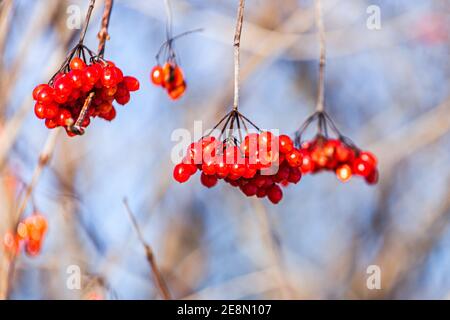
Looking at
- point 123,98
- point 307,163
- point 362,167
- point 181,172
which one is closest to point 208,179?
point 181,172

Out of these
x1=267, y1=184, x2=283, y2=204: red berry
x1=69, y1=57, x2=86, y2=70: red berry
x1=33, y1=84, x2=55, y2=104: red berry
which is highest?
x1=69, y1=57, x2=86, y2=70: red berry

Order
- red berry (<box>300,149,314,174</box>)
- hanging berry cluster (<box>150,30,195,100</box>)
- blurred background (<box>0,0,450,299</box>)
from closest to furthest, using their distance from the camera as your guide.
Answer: red berry (<box>300,149,314,174</box>)
hanging berry cluster (<box>150,30,195,100</box>)
blurred background (<box>0,0,450,299</box>)

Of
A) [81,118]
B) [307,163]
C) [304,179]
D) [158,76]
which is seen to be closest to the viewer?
[81,118]

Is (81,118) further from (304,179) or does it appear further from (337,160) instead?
(304,179)

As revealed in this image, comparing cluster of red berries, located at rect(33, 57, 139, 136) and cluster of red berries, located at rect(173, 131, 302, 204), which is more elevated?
cluster of red berries, located at rect(33, 57, 139, 136)

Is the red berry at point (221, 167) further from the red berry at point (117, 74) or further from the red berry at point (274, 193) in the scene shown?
the red berry at point (117, 74)

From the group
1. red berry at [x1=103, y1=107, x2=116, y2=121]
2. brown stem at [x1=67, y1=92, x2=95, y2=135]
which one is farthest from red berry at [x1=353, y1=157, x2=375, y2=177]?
brown stem at [x1=67, y1=92, x2=95, y2=135]

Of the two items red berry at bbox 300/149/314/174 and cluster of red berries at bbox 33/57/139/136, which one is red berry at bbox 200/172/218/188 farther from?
red berry at bbox 300/149/314/174

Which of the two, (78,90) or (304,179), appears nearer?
(78,90)
